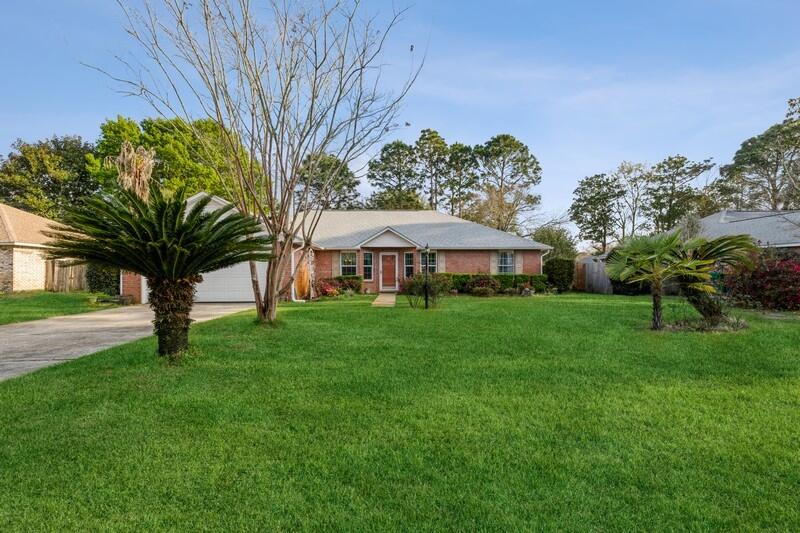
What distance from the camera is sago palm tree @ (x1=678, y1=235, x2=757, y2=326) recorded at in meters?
8.92

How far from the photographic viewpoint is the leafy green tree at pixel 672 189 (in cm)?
3469

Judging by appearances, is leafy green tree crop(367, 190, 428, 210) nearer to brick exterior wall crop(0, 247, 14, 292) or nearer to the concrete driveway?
brick exterior wall crop(0, 247, 14, 292)

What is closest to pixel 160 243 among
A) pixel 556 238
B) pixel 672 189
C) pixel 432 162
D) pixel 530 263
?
pixel 530 263

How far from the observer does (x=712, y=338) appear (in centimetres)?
774

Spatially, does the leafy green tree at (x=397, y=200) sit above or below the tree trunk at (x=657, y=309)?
above

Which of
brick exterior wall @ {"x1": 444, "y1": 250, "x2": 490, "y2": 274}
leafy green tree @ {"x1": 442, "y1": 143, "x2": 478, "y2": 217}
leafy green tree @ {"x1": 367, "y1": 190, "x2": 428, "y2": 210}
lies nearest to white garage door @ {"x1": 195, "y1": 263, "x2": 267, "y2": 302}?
brick exterior wall @ {"x1": 444, "y1": 250, "x2": 490, "y2": 274}

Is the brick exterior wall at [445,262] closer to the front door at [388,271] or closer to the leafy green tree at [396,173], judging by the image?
the front door at [388,271]

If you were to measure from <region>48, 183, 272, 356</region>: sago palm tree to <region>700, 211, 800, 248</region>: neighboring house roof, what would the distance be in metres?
21.0

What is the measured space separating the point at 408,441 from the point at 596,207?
39.9 metres

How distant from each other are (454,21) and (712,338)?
8529 mm

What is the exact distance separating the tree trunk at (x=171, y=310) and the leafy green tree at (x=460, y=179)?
110 ft

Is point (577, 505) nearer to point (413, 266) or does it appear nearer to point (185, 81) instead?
point (185, 81)

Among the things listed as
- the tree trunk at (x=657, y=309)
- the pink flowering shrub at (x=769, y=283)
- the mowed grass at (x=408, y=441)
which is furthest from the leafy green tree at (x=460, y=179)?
the mowed grass at (x=408, y=441)

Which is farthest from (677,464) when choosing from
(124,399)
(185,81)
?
(185,81)
